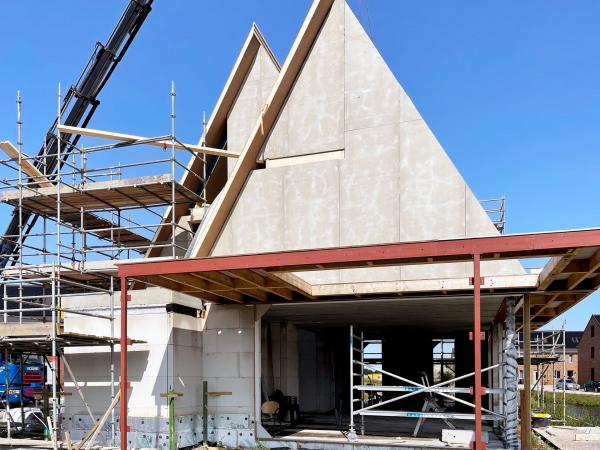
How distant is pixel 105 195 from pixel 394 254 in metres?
10.9

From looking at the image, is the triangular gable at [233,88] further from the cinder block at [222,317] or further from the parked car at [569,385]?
the parked car at [569,385]

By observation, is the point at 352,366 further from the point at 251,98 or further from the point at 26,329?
the point at 251,98

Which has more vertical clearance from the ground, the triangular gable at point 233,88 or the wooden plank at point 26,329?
the triangular gable at point 233,88

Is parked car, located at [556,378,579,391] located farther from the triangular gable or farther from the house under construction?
the triangular gable

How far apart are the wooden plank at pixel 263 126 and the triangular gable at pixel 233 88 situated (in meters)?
2.74

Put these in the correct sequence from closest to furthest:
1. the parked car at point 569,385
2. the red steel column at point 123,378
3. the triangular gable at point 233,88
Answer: the red steel column at point 123,378 < the triangular gable at point 233,88 < the parked car at point 569,385

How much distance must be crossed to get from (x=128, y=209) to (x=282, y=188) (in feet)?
20.9

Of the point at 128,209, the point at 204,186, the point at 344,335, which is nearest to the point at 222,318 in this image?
the point at 204,186

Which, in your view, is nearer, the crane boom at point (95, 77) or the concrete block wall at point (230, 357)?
the concrete block wall at point (230, 357)

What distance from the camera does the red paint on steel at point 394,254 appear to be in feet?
30.2

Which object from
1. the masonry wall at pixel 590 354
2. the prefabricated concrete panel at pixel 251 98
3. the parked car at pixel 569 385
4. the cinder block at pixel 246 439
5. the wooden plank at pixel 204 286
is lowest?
the parked car at pixel 569 385

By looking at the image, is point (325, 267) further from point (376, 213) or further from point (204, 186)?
point (204, 186)

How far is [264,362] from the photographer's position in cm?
1931

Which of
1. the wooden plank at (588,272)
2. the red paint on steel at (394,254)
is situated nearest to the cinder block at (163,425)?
the red paint on steel at (394,254)
